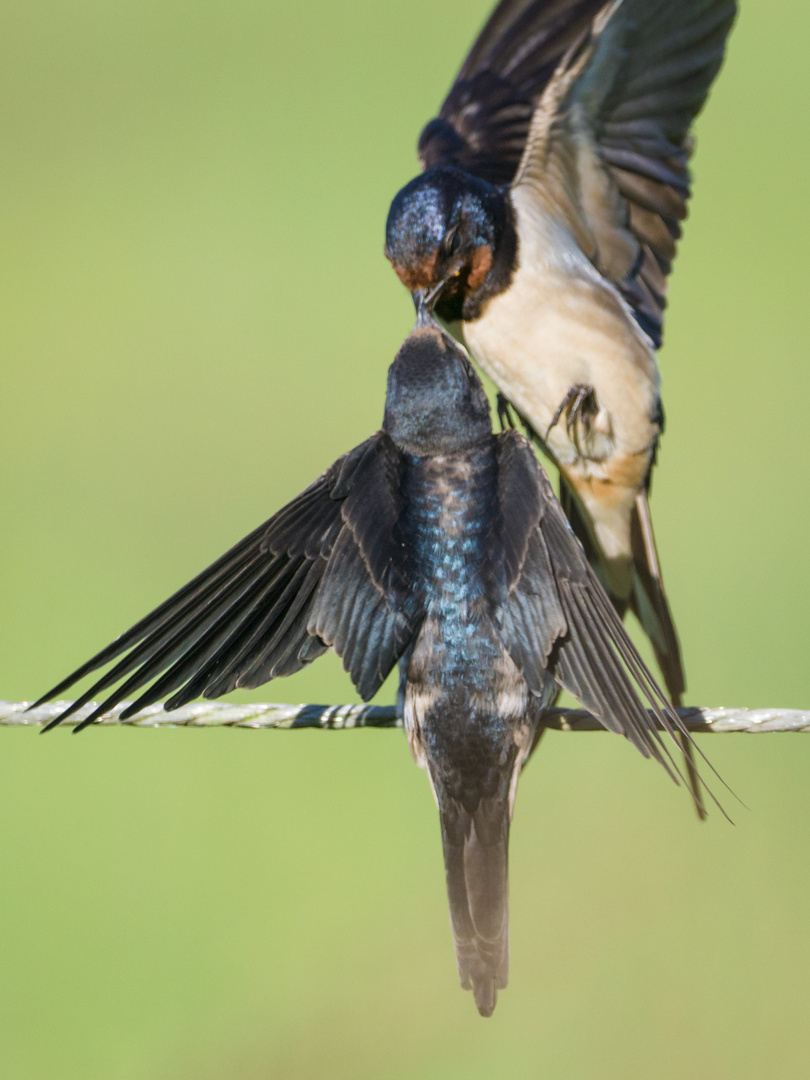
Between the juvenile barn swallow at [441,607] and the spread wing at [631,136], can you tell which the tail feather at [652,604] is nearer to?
the spread wing at [631,136]

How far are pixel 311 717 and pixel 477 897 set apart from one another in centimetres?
33

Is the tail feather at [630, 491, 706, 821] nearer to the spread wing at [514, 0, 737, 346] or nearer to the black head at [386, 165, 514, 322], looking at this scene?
the spread wing at [514, 0, 737, 346]

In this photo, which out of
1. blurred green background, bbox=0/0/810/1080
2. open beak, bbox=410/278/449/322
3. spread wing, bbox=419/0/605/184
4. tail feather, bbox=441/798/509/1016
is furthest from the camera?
blurred green background, bbox=0/0/810/1080

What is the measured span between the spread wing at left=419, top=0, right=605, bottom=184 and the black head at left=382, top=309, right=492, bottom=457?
964 mm

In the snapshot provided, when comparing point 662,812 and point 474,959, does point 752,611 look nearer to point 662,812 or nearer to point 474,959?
point 662,812

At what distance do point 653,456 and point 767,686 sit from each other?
1394 millimetres

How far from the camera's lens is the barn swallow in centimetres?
215

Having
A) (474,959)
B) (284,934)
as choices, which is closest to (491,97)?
(474,959)

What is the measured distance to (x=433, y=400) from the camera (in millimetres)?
1711

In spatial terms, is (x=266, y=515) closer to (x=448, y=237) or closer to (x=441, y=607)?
(x=448, y=237)

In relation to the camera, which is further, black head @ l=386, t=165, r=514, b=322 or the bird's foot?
the bird's foot

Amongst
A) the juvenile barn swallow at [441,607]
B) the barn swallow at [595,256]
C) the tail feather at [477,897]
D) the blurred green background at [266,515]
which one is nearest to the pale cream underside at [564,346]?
the barn swallow at [595,256]

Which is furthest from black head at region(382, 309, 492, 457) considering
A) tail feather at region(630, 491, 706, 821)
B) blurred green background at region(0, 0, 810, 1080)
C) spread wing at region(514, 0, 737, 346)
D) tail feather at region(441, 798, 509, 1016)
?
blurred green background at region(0, 0, 810, 1080)

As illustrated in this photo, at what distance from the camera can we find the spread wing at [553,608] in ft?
5.21
